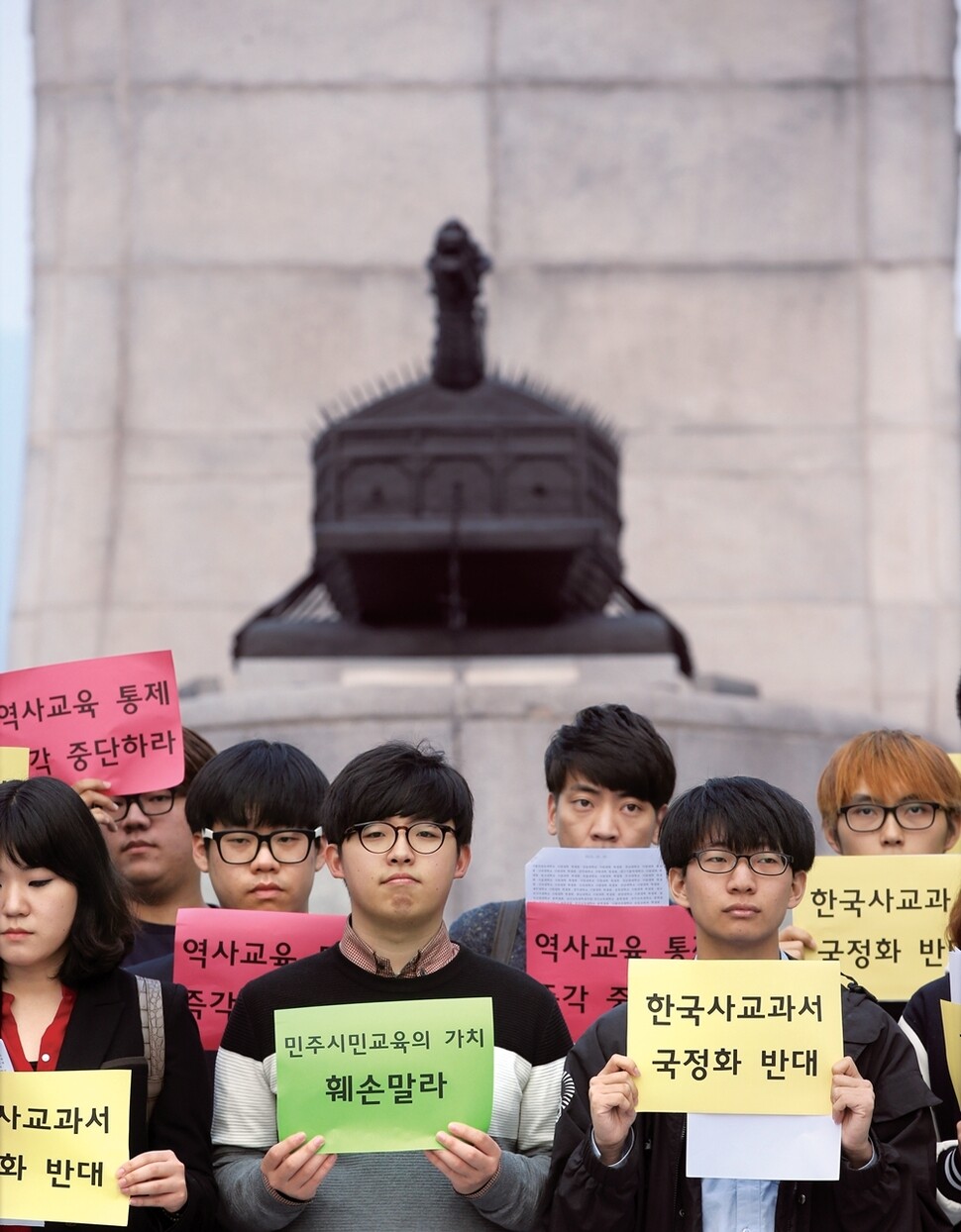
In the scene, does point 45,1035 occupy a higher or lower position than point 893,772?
lower

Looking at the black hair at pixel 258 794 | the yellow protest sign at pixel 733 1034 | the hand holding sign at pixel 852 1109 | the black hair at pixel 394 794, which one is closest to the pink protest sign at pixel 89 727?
the black hair at pixel 258 794

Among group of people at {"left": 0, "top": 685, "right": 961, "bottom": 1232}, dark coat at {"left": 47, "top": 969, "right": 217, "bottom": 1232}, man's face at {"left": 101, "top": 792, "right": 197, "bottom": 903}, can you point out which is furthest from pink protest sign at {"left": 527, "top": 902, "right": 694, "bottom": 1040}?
dark coat at {"left": 47, "top": 969, "right": 217, "bottom": 1232}

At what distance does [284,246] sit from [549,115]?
1928mm

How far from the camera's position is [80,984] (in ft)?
9.98

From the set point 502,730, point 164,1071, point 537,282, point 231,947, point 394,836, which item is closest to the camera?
point 164,1071

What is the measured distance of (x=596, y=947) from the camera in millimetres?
3684

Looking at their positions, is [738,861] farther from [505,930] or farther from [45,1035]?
[45,1035]

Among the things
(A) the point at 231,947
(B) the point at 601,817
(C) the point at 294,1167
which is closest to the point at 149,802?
(A) the point at 231,947

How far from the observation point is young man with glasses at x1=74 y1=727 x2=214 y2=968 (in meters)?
3.90

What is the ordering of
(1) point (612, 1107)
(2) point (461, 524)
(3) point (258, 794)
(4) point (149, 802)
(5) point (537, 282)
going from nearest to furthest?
1. (1) point (612, 1107)
2. (3) point (258, 794)
3. (4) point (149, 802)
4. (2) point (461, 524)
5. (5) point (537, 282)

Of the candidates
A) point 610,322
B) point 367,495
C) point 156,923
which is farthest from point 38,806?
point 610,322

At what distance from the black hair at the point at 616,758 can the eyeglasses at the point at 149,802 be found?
0.72 m

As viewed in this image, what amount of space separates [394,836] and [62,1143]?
2.07 feet

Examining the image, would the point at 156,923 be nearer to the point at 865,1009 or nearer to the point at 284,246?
the point at 865,1009
